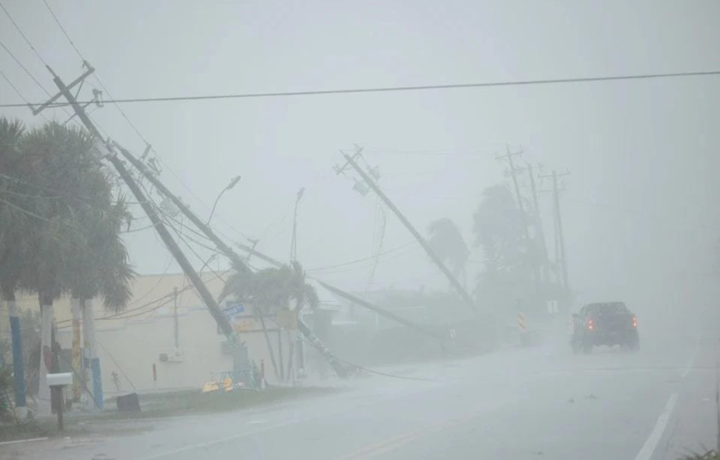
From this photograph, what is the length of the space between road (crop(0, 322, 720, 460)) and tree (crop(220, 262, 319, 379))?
26.3 feet

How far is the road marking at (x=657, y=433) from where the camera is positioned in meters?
13.7

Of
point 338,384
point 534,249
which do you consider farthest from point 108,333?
point 534,249

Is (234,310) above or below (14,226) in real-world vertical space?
below

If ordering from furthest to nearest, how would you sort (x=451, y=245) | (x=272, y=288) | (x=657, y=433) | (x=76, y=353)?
(x=451, y=245) < (x=272, y=288) < (x=76, y=353) < (x=657, y=433)

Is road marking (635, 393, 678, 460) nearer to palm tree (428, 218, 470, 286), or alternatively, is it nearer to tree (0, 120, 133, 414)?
tree (0, 120, 133, 414)

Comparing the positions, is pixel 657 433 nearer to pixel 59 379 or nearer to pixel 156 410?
pixel 59 379

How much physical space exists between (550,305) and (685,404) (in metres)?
39.0

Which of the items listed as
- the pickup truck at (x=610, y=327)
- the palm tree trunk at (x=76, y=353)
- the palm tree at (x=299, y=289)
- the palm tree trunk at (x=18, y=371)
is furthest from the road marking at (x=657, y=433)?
the pickup truck at (x=610, y=327)

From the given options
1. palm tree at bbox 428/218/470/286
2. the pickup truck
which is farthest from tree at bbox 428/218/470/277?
the pickup truck

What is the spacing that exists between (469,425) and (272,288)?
874 inches

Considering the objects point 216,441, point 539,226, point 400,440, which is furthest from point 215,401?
point 539,226

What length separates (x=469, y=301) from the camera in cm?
6191

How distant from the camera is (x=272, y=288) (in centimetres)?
3950

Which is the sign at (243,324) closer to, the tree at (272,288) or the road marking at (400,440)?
the tree at (272,288)
